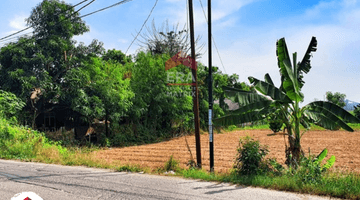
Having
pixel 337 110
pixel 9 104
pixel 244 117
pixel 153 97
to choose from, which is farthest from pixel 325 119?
pixel 9 104

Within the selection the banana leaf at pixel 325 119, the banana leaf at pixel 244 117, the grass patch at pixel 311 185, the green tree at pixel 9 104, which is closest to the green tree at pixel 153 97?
the green tree at pixel 9 104

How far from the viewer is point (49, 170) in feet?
34.3

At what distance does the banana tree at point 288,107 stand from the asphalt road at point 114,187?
2.37m

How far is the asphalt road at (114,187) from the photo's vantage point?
6.91 m

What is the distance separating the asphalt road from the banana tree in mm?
2371

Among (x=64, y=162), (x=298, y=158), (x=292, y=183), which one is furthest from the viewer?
(x=64, y=162)

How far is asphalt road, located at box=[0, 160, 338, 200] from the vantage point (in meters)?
6.91

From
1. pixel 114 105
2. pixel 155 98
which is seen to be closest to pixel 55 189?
pixel 114 105

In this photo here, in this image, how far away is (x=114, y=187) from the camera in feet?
25.6

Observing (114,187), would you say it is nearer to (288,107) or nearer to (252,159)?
(252,159)

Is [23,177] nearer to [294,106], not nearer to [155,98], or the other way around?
[294,106]

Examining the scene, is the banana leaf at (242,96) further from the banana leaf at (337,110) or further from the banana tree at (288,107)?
the banana leaf at (337,110)

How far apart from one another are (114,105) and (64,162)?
9663 millimetres

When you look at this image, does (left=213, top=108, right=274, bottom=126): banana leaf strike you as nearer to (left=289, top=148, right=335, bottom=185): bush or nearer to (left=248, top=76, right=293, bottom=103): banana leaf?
(left=248, top=76, right=293, bottom=103): banana leaf
